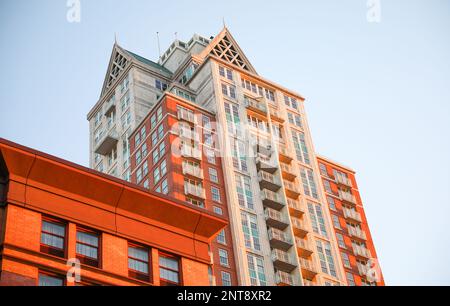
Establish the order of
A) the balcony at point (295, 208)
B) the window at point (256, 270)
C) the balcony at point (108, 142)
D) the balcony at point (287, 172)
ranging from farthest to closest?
the balcony at point (108, 142) → the balcony at point (287, 172) → the balcony at point (295, 208) → the window at point (256, 270)

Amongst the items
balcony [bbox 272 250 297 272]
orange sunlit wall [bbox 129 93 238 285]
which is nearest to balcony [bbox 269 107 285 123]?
orange sunlit wall [bbox 129 93 238 285]

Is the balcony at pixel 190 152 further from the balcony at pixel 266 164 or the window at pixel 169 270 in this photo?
the window at pixel 169 270

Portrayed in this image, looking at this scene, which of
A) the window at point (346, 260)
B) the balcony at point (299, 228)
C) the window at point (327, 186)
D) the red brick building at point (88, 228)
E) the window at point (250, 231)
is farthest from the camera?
the window at point (327, 186)

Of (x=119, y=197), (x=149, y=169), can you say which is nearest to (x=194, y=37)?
(x=149, y=169)

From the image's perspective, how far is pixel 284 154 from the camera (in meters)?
105

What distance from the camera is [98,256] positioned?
3794 cm

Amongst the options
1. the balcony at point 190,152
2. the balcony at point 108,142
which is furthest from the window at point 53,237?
the balcony at point 108,142

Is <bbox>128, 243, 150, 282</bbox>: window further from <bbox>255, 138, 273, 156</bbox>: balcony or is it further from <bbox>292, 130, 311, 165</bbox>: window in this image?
<bbox>292, 130, 311, 165</bbox>: window

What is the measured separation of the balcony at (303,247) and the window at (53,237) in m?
59.8

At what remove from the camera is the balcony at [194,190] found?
8956cm

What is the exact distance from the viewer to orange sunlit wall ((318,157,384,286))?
103625mm

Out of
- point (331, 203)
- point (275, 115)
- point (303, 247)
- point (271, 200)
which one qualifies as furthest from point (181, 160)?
point (331, 203)
